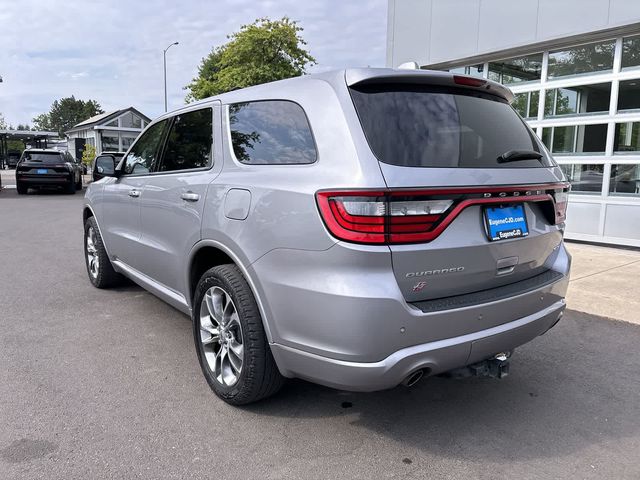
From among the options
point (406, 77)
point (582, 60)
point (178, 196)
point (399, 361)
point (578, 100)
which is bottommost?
point (399, 361)

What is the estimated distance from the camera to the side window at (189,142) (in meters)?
3.40

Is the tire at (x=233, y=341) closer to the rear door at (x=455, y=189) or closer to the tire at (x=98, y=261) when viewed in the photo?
the rear door at (x=455, y=189)

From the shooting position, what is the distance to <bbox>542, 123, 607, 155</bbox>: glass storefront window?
27.0 ft

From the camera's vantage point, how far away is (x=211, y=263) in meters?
3.25

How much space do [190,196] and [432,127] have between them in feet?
5.15

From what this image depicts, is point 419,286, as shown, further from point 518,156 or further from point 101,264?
point 101,264

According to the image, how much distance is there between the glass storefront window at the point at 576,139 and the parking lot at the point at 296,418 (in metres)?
4.95

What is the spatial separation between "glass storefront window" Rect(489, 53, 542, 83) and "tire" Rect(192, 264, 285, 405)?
7.91 meters

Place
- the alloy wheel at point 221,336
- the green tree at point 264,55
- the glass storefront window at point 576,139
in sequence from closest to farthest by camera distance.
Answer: the alloy wheel at point 221,336 → the glass storefront window at point 576,139 → the green tree at point 264,55

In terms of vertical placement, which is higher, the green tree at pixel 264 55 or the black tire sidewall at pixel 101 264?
the green tree at pixel 264 55

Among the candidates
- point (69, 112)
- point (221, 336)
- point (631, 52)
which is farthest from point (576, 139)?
point (69, 112)

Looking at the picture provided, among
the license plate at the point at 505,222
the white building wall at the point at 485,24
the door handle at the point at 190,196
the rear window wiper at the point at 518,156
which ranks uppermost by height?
the white building wall at the point at 485,24

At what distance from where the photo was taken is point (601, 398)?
3.22 m

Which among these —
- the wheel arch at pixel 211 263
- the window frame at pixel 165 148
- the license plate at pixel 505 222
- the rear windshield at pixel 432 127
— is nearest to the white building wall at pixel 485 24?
the rear windshield at pixel 432 127
